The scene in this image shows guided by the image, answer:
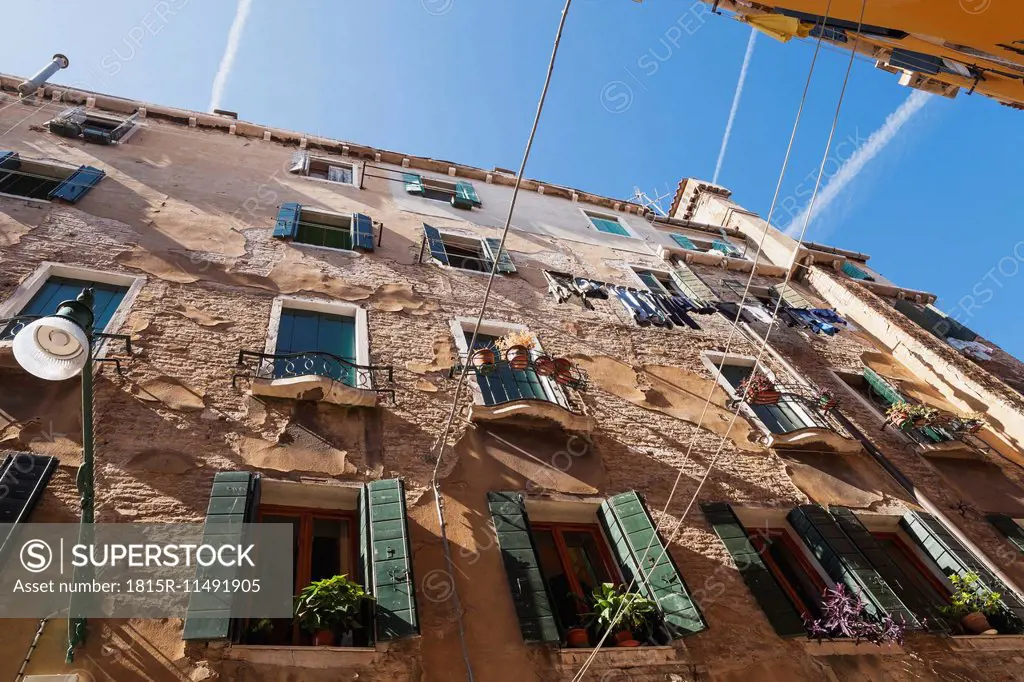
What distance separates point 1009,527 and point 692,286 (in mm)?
6505

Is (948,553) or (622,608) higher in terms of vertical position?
(948,553)

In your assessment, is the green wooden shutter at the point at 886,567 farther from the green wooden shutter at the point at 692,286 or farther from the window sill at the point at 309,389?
the window sill at the point at 309,389

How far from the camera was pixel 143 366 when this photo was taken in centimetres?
643

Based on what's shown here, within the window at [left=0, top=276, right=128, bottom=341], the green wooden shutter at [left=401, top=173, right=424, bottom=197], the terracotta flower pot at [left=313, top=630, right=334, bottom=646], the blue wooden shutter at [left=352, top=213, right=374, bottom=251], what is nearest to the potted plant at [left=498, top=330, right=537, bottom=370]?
the blue wooden shutter at [left=352, top=213, right=374, bottom=251]

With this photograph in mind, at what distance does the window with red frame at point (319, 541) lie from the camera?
5.31 m

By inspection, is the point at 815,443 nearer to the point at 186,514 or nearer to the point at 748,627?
the point at 748,627

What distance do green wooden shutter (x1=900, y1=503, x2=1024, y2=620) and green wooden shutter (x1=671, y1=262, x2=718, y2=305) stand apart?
215 inches

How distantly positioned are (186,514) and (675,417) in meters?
6.04

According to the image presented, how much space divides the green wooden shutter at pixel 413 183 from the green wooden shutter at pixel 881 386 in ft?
32.2

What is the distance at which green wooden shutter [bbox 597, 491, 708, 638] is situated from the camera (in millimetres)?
5305

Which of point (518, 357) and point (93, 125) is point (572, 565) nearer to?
point (518, 357)

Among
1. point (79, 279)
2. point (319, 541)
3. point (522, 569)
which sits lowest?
point (522, 569)

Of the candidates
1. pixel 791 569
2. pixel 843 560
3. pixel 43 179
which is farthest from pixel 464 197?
pixel 843 560

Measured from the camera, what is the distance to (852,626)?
5.90 m
